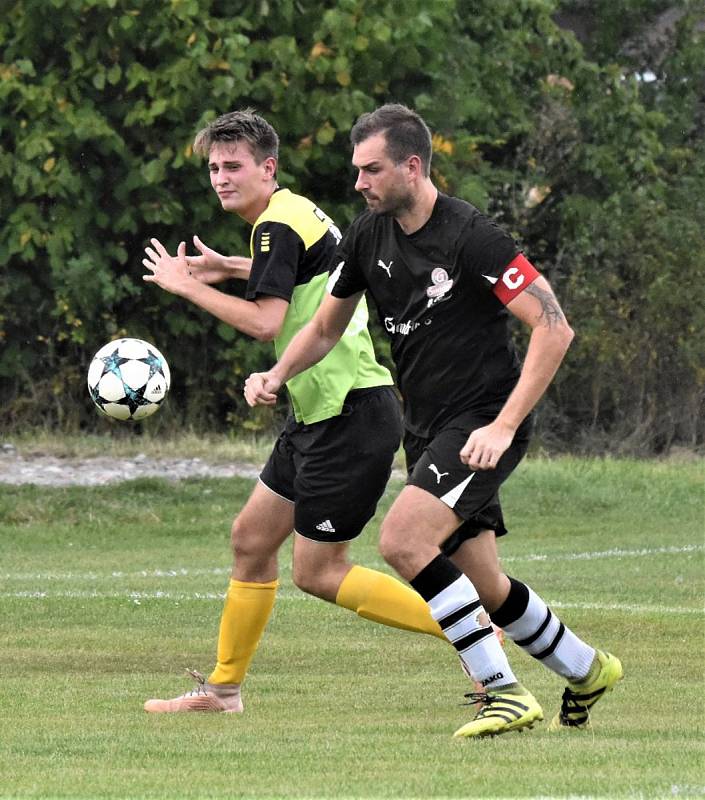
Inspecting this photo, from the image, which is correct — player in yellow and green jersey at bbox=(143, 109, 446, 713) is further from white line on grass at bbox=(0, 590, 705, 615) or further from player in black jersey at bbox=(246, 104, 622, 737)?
white line on grass at bbox=(0, 590, 705, 615)

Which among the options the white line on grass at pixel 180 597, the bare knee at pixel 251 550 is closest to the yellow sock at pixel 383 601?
the bare knee at pixel 251 550

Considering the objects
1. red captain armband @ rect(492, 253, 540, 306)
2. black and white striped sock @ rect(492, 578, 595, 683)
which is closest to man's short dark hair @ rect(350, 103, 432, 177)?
red captain armband @ rect(492, 253, 540, 306)

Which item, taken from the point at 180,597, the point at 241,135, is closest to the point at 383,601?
the point at 241,135

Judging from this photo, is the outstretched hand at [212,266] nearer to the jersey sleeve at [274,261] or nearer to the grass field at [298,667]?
the jersey sleeve at [274,261]

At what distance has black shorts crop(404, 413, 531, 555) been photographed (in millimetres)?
6477

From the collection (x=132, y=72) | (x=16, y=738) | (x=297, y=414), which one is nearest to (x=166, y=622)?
(x=297, y=414)

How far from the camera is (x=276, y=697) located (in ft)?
25.1

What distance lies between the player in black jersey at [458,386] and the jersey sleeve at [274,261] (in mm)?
296

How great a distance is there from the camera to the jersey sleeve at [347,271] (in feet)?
22.5

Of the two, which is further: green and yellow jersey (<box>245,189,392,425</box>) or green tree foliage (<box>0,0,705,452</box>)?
green tree foliage (<box>0,0,705,452</box>)

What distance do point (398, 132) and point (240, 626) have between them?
2.08 metres

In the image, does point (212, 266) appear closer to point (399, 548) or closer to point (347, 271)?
A: point (347, 271)

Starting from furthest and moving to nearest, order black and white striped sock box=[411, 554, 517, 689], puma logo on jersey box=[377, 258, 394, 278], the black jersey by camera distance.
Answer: puma logo on jersey box=[377, 258, 394, 278] < the black jersey < black and white striped sock box=[411, 554, 517, 689]

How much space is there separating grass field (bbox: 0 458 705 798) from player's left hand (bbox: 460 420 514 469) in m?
0.91
